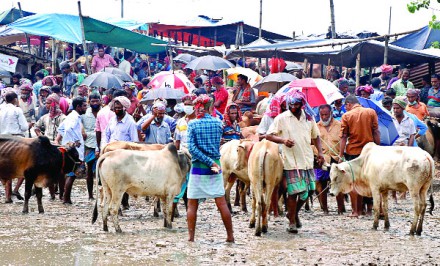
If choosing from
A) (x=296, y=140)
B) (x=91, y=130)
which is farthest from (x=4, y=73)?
(x=296, y=140)

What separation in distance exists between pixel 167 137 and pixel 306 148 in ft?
10.3

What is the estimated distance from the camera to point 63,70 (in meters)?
24.4

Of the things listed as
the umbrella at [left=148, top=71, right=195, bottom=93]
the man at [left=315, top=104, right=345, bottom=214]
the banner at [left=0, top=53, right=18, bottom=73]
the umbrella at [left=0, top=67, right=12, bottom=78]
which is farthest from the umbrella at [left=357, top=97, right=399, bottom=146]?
the banner at [left=0, top=53, right=18, bottom=73]

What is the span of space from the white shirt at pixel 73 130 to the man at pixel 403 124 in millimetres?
5237

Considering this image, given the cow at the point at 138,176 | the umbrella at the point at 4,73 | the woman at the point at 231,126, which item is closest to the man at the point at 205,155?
the cow at the point at 138,176

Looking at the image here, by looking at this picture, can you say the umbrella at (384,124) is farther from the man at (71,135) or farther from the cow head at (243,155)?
the man at (71,135)

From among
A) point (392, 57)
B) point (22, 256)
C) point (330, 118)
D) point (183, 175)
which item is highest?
point (392, 57)

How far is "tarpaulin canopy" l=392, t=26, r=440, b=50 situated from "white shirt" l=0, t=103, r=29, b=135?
12.1 m

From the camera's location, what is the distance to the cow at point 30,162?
12.6 m

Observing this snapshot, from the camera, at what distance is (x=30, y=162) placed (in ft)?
41.5

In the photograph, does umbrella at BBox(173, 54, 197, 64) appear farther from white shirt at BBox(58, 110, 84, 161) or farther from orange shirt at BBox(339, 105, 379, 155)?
orange shirt at BBox(339, 105, 379, 155)

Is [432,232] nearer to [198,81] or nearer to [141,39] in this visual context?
[198,81]

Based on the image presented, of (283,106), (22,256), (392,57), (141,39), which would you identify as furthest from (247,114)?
(141,39)

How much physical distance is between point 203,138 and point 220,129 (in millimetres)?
261
